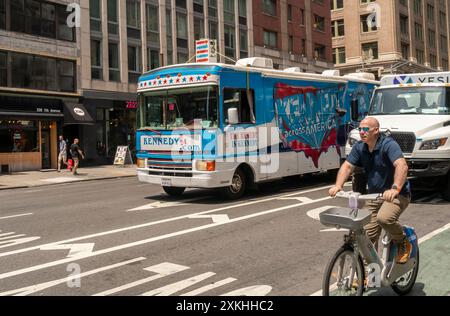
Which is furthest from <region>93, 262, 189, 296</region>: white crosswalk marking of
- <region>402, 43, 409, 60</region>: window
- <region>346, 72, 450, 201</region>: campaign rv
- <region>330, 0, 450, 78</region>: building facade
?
<region>402, 43, 409, 60</region>: window

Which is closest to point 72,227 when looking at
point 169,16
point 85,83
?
point 85,83

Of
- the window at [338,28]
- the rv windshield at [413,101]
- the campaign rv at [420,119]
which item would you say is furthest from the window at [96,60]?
the window at [338,28]

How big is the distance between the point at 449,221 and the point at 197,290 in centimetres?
567

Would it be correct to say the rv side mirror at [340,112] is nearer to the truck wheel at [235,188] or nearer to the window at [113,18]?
the truck wheel at [235,188]

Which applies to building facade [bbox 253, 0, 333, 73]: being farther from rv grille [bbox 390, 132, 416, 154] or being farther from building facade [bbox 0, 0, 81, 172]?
rv grille [bbox 390, 132, 416, 154]

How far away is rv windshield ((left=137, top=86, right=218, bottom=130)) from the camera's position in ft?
39.6

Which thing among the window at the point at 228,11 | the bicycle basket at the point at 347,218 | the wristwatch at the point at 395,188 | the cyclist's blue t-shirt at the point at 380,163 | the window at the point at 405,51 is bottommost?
the bicycle basket at the point at 347,218

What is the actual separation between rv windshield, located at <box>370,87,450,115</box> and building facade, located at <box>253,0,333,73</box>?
109ft

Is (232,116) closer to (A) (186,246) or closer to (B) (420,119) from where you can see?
(B) (420,119)

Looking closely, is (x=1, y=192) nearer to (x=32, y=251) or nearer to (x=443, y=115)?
(x=32, y=251)

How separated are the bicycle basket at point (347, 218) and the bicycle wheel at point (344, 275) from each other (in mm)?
229

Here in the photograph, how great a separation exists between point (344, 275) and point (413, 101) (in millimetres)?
8574

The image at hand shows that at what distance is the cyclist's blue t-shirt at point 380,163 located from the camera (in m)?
5.19

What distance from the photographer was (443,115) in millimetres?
11602
